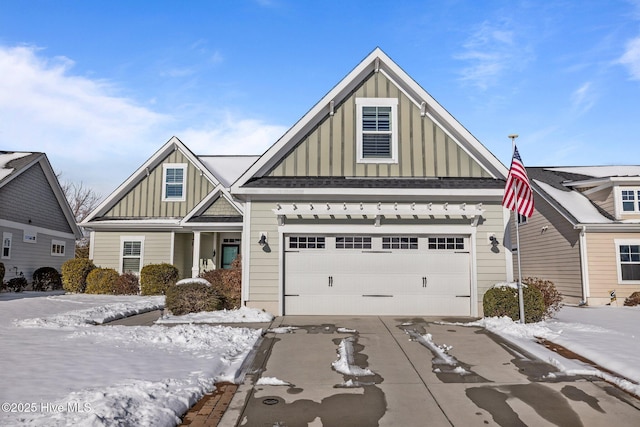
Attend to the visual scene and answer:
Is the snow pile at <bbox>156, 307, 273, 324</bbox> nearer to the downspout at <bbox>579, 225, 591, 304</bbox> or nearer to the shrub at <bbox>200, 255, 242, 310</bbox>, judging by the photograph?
the shrub at <bbox>200, 255, 242, 310</bbox>

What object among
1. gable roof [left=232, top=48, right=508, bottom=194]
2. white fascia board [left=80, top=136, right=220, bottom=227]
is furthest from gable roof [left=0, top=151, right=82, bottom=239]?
gable roof [left=232, top=48, right=508, bottom=194]

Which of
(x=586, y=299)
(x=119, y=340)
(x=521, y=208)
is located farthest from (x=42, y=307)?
(x=586, y=299)

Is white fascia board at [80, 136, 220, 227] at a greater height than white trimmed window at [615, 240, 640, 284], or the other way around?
white fascia board at [80, 136, 220, 227]

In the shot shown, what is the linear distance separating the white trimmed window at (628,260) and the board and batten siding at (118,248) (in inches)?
782

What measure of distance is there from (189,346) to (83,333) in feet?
8.76

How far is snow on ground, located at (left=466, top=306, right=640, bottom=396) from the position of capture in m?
6.43

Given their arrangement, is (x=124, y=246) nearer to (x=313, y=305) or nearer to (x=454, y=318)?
(x=313, y=305)

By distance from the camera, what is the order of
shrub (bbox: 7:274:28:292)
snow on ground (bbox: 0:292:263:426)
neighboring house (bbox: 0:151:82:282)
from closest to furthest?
snow on ground (bbox: 0:292:263:426) < shrub (bbox: 7:274:28:292) < neighboring house (bbox: 0:151:82:282)

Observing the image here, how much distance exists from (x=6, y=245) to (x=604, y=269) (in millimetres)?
26561

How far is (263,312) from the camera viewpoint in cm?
1166

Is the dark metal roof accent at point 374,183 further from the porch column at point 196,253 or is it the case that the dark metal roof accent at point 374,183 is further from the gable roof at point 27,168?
the gable roof at point 27,168

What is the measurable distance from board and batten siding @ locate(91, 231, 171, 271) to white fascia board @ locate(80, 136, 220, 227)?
126 cm

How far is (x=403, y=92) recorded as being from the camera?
1298 cm

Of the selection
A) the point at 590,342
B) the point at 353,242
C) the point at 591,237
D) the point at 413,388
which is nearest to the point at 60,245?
the point at 353,242
